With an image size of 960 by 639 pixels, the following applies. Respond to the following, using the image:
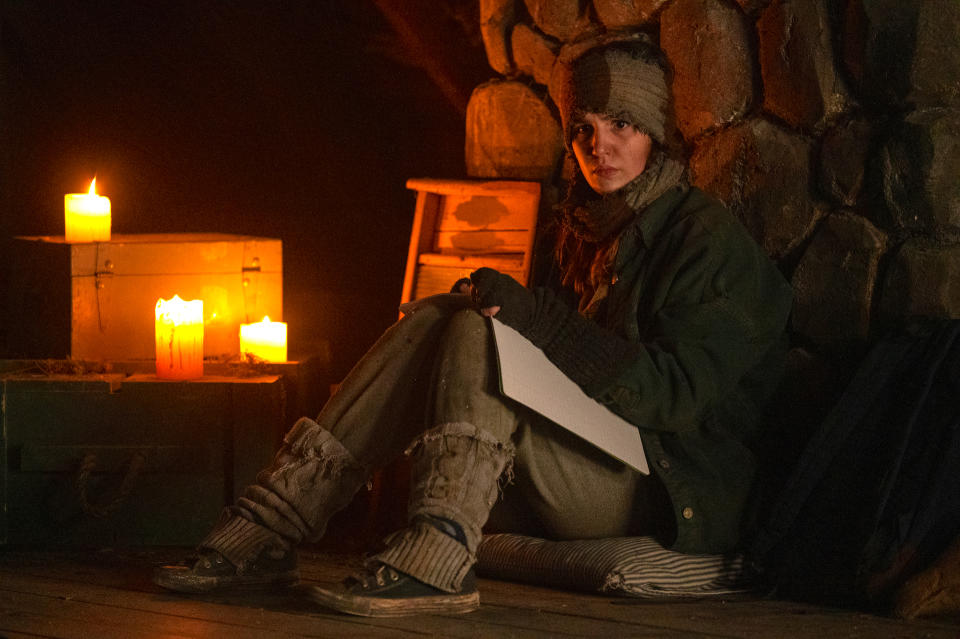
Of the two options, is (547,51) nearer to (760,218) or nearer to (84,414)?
(760,218)

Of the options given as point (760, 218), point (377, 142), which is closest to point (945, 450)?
point (760, 218)

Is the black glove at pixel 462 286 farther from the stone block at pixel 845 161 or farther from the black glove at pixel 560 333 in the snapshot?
the stone block at pixel 845 161

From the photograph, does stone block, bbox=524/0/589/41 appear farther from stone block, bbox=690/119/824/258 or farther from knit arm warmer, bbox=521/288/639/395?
knit arm warmer, bbox=521/288/639/395

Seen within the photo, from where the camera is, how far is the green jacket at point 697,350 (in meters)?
2.54

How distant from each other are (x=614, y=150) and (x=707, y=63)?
55 cm

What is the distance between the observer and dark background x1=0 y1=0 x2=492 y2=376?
4543 millimetres

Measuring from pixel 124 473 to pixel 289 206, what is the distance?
1772 mm

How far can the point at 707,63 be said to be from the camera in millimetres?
3248

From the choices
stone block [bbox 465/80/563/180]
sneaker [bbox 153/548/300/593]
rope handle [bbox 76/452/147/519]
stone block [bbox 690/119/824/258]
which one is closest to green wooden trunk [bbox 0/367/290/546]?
rope handle [bbox 76/452/147/519]

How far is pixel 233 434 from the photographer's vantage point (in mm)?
3162

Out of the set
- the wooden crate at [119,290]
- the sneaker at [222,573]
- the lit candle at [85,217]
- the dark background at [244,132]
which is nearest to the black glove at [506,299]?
the sneaker at [222,573]

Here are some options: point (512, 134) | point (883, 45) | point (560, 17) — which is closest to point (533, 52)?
point (560, 17)

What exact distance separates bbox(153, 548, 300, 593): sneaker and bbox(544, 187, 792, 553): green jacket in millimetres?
771

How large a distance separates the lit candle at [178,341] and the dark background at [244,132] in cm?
132
